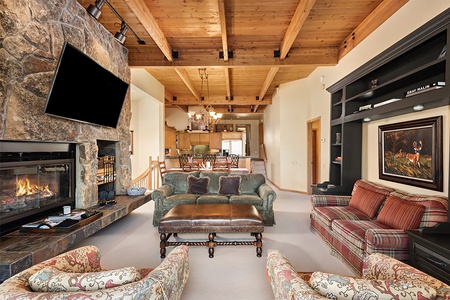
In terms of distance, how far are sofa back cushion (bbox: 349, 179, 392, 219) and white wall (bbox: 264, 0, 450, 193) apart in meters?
0.43

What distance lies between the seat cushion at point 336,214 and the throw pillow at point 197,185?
2156 millimetres

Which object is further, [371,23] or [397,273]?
[371,23]

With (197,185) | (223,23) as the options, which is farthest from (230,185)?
(223,23)

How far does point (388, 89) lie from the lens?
10.5 ft

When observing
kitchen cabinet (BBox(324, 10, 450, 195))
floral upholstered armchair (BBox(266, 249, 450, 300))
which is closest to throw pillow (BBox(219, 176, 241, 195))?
kitchen cabinet (BBox(324, 10, 450, 195))

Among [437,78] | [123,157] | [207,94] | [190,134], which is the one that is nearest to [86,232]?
[123,157]

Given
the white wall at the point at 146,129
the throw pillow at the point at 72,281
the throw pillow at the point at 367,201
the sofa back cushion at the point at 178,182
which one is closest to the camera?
the throw pillow at the point at 72,281

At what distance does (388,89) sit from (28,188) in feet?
16.1

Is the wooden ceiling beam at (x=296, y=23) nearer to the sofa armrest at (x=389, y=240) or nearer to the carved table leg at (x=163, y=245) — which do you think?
the sofa armrest at (x=389, y=240)

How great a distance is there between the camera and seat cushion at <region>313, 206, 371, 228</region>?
309cm

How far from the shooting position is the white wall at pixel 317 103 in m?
2.79

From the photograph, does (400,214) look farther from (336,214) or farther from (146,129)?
(146,129)

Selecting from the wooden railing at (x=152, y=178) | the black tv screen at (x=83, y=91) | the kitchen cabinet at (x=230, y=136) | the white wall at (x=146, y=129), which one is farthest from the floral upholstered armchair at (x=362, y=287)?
the kitchen cabinet at (x=230, y=136)

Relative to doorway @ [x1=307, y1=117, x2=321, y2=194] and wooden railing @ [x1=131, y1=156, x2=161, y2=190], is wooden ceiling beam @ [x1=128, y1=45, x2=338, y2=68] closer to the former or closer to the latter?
doorway @ [x1=307, y1=117, x2=321, y2=194]
